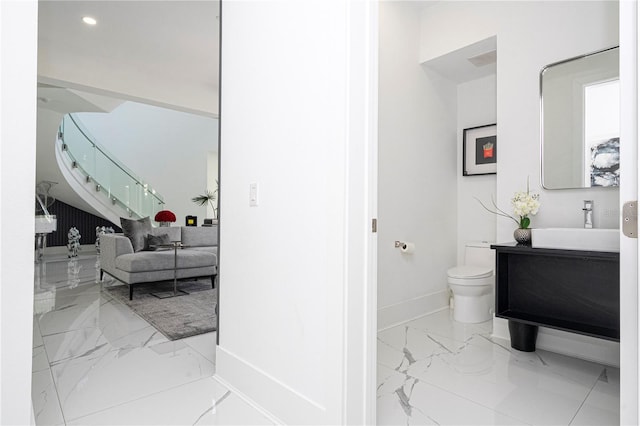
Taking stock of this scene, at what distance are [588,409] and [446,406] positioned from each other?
2.31 feet

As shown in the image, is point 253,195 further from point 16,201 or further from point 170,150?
point 170,150

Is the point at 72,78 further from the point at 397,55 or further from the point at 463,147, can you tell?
the point at 463,147

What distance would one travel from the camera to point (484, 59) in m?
3.47

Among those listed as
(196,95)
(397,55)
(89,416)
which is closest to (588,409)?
(89,416)

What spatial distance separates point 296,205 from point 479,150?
2.80 metres

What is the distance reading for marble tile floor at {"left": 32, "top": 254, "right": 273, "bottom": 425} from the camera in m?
1.78

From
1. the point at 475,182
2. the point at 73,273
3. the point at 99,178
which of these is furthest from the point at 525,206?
the point at 99,178

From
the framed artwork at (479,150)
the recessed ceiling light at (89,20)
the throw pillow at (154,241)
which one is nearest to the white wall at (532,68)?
the framed artwork at (479,150)

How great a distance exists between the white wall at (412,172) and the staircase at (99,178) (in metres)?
7.51

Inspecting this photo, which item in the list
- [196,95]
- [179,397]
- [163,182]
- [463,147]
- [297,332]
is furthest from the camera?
[163,182]

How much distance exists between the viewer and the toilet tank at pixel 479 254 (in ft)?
11.3

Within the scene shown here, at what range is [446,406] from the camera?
185 centimetres

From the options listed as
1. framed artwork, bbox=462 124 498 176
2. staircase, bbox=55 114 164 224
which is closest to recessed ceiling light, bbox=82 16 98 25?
framed artwork, bbox=462 124 498 176

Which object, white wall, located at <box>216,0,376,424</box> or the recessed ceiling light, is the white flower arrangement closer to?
white wall, located at <box>216,0,376,424</box>
